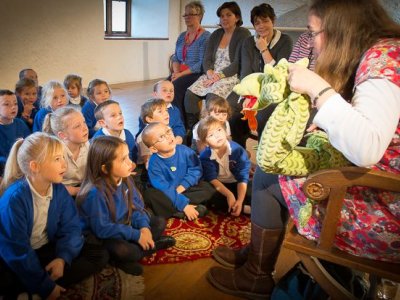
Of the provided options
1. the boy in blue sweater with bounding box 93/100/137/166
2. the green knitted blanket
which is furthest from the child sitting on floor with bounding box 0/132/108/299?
the boy in blue sweater with bounding box 93/100/137/166

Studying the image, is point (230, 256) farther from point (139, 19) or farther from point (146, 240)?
point (139, 19)

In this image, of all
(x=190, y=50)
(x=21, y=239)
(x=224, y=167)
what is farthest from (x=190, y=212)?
(x=190, y=50)

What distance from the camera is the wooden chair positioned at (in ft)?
2.98

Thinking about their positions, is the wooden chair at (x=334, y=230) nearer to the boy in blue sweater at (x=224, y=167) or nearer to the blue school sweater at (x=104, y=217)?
the blue school sweater at (x=104, y=217)

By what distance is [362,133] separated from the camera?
0.84 m

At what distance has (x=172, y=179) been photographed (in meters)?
2.17

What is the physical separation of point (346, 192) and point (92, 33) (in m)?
5.85

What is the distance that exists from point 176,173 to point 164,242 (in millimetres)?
497

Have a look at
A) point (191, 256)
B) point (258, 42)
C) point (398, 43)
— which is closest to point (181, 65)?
point (258, 42)

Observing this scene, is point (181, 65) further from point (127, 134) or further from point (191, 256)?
point (191, 256)

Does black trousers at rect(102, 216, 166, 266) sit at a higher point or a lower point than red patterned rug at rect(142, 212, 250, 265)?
higher

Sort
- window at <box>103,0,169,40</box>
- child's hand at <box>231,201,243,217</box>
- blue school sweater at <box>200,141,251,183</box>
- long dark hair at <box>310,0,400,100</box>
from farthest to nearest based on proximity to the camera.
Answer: window at <box>103,0,169,40</box> < blue school sweater at <box>200,141,251,183</box> < child's hand at <box>231,201,243,217</box> < long dark hair at <box>310,0,400,100</box>

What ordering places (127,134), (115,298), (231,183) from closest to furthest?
(115,298)
(231,183)
(127,134)

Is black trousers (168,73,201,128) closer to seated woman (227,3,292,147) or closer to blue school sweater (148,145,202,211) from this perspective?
seated woman (227,3,292,147)
